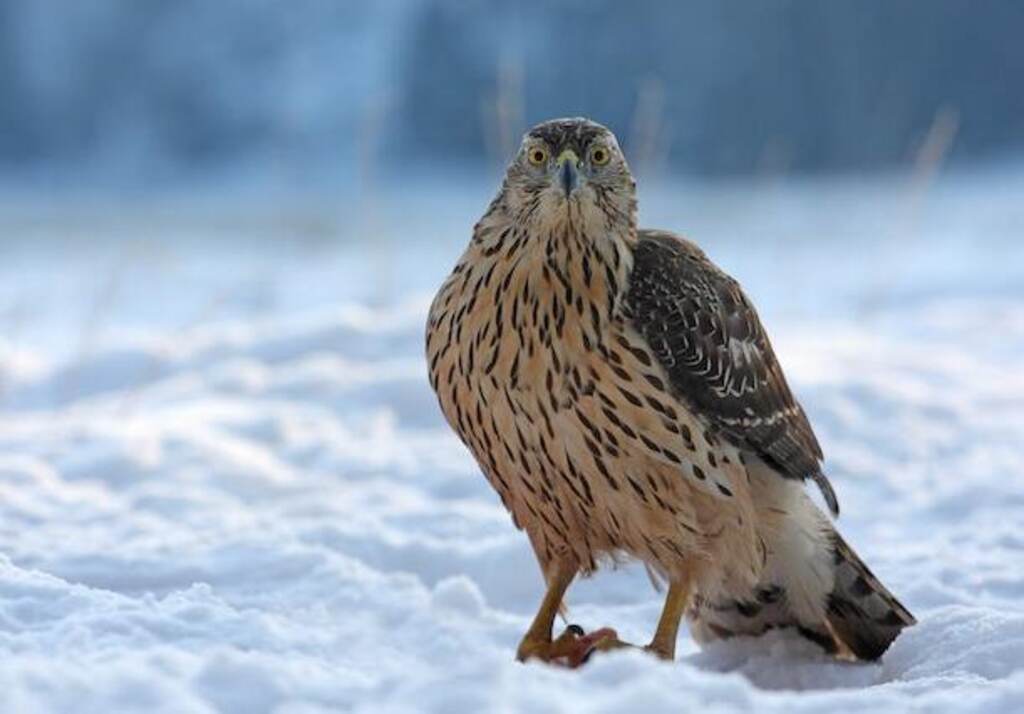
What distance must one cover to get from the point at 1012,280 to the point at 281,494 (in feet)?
18.5

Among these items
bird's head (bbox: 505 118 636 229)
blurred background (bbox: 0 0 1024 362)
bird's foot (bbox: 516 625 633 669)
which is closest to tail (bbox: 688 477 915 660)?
bird's foot (bbox: 516 625 633 669)

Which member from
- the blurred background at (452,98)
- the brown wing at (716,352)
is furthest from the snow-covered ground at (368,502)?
the blurred background at (452,98)

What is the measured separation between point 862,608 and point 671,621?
0.48 m

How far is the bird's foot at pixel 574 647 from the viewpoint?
10.5ft

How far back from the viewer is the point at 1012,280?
30.6ft

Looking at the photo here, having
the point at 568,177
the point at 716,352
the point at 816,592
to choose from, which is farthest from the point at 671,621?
the point at 568,177

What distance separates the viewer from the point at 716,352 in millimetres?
3330

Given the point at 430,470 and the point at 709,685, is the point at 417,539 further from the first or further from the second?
the point at 709,685

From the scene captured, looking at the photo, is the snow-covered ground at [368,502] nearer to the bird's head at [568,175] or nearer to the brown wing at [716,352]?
the brown wing at [716,352]

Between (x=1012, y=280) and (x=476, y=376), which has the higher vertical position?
(x=1012, y=280)

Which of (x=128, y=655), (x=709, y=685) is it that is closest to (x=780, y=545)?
(x=709, y=685)

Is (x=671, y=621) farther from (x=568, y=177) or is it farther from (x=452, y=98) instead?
(x=452, y=98)

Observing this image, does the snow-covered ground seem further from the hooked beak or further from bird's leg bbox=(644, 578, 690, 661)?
the hooked beak

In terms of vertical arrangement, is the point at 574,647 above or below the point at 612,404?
below
